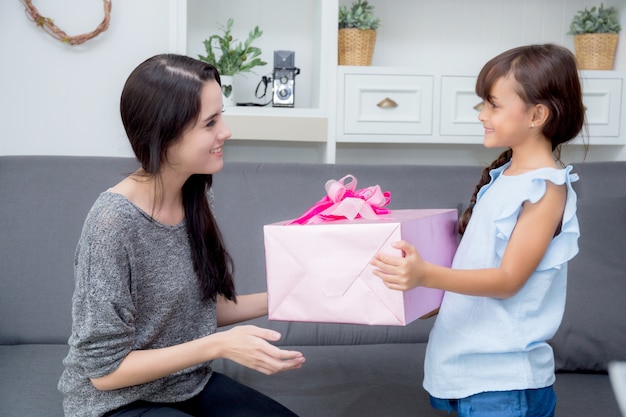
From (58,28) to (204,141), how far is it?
1.37 meters

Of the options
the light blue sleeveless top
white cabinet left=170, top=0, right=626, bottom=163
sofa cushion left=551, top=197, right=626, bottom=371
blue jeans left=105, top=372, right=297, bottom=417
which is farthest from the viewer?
white cabinet left=170, top=0, right=626, bottom=163

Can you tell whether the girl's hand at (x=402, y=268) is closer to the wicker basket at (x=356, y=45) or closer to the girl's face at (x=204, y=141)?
the girl's face at (x=204, y=141)

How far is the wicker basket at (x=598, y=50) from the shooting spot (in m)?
2.40

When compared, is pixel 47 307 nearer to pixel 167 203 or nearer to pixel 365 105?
pixel 167 203

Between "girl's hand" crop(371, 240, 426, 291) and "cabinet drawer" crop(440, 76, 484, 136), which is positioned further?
"cabinet drawer" crop(440, 76, 484, 136)

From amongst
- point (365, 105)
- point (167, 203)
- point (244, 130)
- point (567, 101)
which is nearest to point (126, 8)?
point (244, 130)

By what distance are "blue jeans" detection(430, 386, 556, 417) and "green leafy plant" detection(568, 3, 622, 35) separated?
159 centimetres

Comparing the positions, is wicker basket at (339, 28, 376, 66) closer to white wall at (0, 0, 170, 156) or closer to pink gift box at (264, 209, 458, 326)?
white wall at (0, 0, 170, 156)

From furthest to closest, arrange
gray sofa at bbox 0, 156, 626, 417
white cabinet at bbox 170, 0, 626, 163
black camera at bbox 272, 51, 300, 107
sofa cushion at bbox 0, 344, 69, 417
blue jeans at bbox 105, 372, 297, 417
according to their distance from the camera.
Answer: black camera at bbox 272, 51, 300, 107, white cabinet at bbox 170, 0, 626, 163, gray sofa at bbox 0, 156, 626, 417, sofa cushion at bbox 0, 344, 69, 417, blue jeans at bbox 105, 372, 297, 417

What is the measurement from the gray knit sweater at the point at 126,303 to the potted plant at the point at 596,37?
5.57 feet

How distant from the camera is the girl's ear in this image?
1.21m

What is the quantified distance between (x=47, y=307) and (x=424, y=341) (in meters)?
0.96

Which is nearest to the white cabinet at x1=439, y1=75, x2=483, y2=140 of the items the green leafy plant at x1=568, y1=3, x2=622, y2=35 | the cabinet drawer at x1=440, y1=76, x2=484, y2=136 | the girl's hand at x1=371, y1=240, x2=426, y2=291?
the cabinet drawer at x1=440, y1=76, x2=484, y2=136

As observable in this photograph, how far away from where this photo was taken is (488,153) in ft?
8.80
